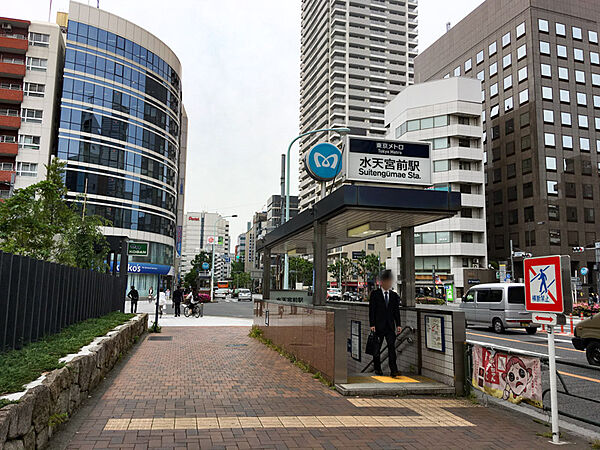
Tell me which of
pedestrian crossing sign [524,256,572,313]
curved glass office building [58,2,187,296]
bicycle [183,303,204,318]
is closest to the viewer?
→ pedestrian crossing sign [524,256,572,313]

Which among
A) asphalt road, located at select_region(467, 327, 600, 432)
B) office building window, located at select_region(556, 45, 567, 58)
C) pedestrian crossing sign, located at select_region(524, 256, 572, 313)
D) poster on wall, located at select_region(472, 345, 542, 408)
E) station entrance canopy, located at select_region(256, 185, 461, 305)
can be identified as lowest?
asphalt road, located at select_region(467, 327, 600, 432)

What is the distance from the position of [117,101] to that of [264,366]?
5408 centimetres

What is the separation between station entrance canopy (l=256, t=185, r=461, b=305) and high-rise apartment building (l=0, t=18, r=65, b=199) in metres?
49.4

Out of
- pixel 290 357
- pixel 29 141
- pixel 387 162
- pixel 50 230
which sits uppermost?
→ pixel 29 141

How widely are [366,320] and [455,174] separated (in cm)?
5509

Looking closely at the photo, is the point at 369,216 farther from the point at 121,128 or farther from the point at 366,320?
the point at 121,128

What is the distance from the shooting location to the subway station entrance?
7.60 m

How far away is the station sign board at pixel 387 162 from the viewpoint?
8797 mm

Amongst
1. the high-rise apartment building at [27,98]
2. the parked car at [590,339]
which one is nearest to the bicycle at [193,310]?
the parked car at [590,339]

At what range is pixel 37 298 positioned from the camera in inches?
279

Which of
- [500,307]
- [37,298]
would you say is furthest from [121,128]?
[37,298]

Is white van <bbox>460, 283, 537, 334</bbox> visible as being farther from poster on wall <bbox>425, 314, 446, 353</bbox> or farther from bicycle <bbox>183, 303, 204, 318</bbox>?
bicycle <bbox>183, 303, 204, 318</bbox>

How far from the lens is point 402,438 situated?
526 centimetres

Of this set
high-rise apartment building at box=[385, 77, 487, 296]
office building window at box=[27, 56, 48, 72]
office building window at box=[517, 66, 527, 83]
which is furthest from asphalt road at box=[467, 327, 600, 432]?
office building window at box=[517, 66, 527, 83]
